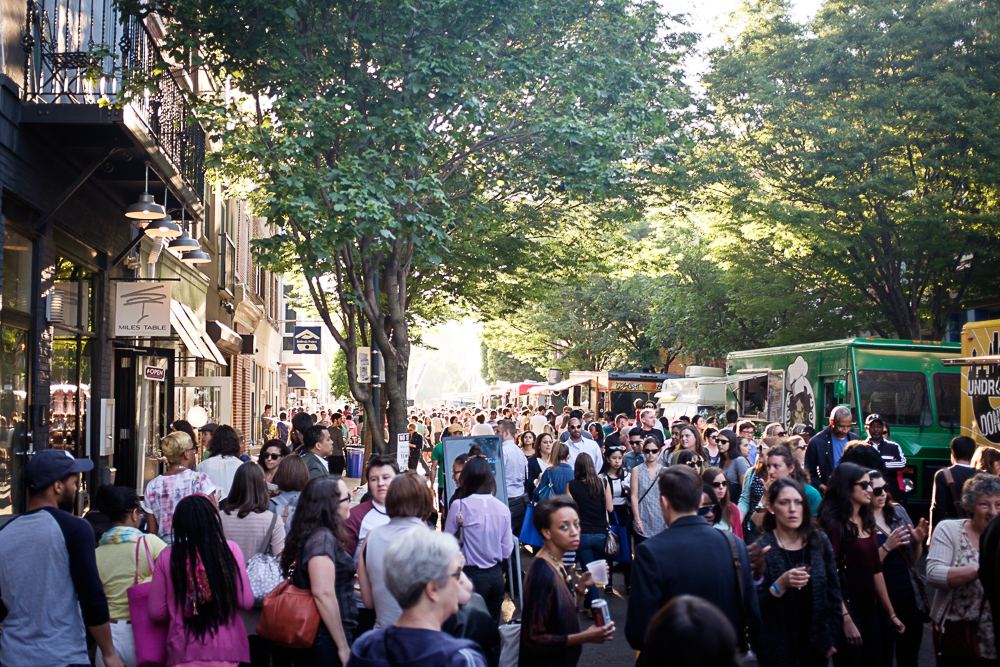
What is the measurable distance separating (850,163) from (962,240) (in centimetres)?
334

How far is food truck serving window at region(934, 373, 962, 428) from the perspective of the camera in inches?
622

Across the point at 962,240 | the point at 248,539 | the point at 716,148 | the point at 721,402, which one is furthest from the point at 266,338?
the point at 248,539

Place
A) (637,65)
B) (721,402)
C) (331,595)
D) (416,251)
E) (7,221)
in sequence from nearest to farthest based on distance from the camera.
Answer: (331,595)
(7,221)
(416,251)
(637,65)
(721,402)

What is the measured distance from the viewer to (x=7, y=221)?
32.5ft

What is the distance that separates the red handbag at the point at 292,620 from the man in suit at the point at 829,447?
731cm

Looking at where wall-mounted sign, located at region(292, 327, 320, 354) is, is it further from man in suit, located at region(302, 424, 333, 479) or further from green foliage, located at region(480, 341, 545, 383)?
green foliage, located at region(480, 341, 545, 383)

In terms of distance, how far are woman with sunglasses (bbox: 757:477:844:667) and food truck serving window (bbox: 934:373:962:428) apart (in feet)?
38.6

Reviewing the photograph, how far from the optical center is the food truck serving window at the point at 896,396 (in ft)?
51.6

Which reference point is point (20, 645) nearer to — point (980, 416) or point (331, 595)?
point (331, 595)

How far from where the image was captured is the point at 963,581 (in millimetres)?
5184

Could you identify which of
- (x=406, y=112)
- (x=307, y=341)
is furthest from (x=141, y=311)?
(x=307, y=341)

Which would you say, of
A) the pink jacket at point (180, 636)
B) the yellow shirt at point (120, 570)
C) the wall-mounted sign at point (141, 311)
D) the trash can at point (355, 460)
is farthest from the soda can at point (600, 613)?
the trash can at point (355, 460)

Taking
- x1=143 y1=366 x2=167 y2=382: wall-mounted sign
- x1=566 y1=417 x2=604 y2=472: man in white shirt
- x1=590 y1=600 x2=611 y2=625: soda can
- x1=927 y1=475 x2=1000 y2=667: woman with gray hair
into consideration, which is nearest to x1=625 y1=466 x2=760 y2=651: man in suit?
x1=590 y1=600 x2=611 y2=625: soda can

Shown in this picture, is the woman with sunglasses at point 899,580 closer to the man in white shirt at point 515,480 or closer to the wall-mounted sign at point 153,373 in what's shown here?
the man in white shirt at point 515,480
